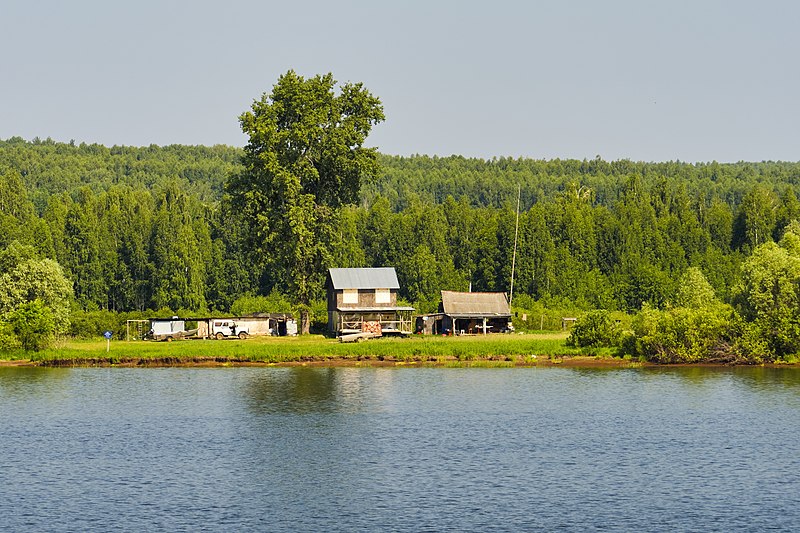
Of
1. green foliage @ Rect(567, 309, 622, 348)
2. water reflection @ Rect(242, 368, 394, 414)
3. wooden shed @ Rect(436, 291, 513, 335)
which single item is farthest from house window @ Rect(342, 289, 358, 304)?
green foliage @ Rect(567, 309, 622, 348)

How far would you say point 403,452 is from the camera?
159 ft

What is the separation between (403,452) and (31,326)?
4388 cm

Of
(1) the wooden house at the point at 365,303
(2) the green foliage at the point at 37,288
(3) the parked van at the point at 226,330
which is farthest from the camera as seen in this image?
(1) the wooden house at the point at 365,303

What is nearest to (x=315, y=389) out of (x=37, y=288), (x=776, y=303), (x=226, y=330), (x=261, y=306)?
(x=226, y=330)

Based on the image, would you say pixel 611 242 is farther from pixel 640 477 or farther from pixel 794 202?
pixel 640 477

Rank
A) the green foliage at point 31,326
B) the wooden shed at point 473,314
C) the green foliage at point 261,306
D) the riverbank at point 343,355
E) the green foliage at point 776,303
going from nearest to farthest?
1. the green foliage at point 776,303
2. the riverbank at point 343,355
3. the green foliage at point 31,326
4. the wooden shed at point 473,314
5. the green foliage at point 261,306

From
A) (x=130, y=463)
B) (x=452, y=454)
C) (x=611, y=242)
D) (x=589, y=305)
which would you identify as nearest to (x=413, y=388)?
(x=452, y=454)

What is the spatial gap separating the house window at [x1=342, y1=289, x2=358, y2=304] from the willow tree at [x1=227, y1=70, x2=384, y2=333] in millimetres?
2978

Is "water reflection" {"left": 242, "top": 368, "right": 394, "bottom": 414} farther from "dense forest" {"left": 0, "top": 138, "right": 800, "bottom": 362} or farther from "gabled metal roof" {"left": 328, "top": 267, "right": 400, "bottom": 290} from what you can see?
"dense forest" {"left": 0, "top": 138, "right": 800, "bottom": 362}

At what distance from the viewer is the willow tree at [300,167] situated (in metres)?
97.1

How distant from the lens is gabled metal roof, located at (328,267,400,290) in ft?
329

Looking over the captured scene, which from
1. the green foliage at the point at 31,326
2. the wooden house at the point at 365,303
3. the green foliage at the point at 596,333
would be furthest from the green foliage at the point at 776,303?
the green foliage at the point at 31,326

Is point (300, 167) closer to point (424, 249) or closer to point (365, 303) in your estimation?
point (365, 303)

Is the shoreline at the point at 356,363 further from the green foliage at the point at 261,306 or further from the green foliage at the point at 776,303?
the green foliage at the point at 261,306
